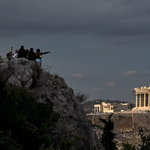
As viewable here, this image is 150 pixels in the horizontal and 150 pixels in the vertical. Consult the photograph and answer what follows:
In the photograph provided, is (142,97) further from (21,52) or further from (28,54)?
(21,52)

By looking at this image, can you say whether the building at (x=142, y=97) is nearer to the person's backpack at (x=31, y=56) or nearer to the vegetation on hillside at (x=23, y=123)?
the person's backpack at (x=31, y=56)

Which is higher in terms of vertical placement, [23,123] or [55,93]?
[55,93]

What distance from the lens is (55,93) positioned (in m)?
14.6

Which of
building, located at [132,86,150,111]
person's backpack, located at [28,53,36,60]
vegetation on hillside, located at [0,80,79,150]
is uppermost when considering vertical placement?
building, located at [132,86,150,111]

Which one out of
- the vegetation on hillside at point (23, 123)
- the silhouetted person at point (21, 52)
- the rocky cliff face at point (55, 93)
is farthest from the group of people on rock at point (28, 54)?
the vegetation on hillside at point (23, 123)

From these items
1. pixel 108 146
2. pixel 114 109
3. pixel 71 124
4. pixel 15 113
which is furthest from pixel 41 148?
pixel 114 109

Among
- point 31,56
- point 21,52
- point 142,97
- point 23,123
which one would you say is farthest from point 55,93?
point 142,97

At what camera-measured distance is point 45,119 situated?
1156 centimetres

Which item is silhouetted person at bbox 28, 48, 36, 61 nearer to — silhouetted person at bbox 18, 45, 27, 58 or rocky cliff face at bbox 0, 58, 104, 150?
silhouetted person at bbox 18, 45, 27, 58

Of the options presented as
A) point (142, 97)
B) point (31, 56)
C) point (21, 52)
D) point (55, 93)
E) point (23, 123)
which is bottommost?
point (23, 123)

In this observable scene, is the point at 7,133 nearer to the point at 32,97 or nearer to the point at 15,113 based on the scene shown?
the point at 15,113

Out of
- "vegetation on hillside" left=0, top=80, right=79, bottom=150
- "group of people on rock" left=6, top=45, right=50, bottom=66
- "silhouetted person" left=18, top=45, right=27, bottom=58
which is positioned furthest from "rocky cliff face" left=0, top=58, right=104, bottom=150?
"vegetation on hillside" left=0, top=80, right=79, bottom=150

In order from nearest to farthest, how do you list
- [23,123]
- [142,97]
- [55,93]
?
[23,123], [55,93], [142,97]

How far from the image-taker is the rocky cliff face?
13.4 m
